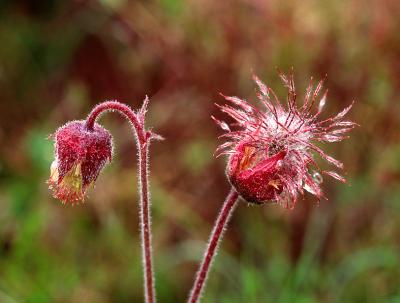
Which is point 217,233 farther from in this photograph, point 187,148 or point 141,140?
point 187,148

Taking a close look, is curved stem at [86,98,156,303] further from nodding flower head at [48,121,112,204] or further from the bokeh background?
the bokeh background

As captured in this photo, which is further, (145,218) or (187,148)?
(187,148)

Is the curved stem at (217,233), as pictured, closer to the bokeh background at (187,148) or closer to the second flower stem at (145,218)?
the second flower stem at (145,218)

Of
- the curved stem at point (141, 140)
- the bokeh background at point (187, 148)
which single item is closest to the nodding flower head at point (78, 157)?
the curved stem at point (141, 140)

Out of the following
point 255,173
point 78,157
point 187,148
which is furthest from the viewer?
point 187,148

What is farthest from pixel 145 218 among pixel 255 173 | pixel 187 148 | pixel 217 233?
pixel 187 148

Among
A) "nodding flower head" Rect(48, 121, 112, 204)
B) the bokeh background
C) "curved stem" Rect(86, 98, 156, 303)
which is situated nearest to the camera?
"curved stem" Rect(86, 98, 156, 303)

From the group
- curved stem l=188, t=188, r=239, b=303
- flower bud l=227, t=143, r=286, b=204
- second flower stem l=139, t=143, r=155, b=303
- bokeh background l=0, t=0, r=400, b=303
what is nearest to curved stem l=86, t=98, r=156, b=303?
second flower stem l=139, t=143, r=155, b=303
